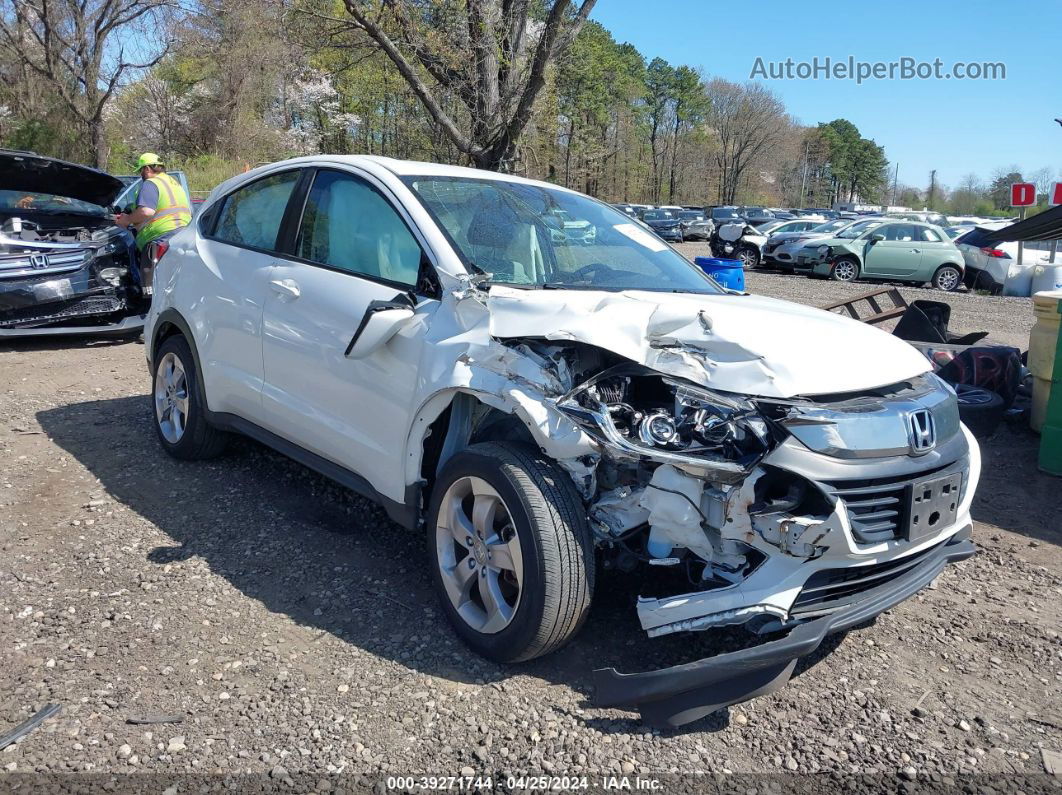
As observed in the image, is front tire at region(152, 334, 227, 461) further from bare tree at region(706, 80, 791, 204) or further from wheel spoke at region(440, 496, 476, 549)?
bare tree at region(706, 80, 791, 204)

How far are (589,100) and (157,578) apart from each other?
204 ft

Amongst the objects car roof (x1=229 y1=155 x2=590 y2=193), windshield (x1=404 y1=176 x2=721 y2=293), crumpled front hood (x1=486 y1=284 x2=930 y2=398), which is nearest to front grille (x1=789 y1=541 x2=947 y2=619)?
crumpled front hood (x1=486 y1=284 x2=930 y2=398)

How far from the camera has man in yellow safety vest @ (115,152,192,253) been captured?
852cm

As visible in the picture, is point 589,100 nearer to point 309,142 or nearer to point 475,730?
point 309,142

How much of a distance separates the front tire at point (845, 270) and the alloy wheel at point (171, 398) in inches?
737

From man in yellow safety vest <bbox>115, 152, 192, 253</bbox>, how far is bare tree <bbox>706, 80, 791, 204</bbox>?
253 ft

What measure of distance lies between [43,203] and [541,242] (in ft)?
23.6

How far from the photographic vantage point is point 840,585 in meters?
2.76

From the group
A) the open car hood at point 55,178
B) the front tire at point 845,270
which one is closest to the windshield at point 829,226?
the front tire at point 845,270

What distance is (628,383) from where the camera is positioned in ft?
9.86

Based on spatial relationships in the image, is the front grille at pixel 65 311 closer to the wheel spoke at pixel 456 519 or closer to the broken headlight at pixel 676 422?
the wheel spoke at pixel 456 519

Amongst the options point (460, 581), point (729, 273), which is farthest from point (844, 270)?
point (460, 581)

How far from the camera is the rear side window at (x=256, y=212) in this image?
442 cm

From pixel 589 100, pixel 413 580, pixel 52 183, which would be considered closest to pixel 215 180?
pixel 52 183
